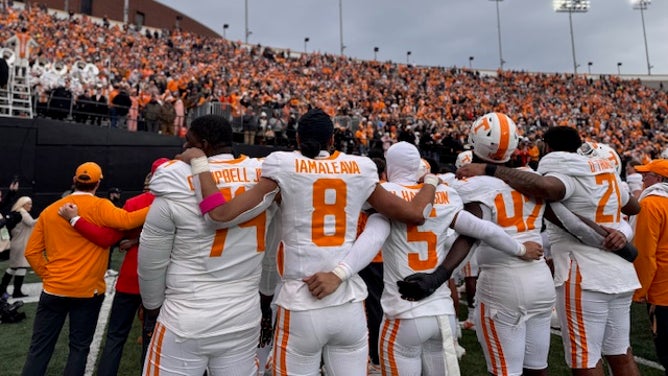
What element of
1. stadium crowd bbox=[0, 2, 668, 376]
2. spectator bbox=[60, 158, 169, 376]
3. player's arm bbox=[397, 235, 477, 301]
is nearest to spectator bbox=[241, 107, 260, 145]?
stadium crowd bbox=[0, 2, 668, 376]

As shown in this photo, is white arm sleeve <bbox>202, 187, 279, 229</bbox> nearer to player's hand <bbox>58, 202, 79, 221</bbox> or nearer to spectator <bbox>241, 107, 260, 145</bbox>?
player's hand <bbox>58, 202, 79, 221</bbox>

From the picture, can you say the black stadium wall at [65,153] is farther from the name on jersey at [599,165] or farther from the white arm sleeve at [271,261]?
the name on jersey at [599,165]

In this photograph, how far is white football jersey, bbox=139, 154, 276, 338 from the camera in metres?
2.23

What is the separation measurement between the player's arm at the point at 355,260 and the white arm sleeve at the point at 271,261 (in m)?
0.54

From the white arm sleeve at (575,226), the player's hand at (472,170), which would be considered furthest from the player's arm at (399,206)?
the white arm sleeve at (575,226)

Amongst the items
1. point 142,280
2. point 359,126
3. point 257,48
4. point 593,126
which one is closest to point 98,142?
point 359,126

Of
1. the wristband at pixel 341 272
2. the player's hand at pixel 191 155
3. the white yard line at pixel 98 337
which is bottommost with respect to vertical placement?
the white yard line at pixel 98 337

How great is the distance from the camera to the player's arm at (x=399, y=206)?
2.38 meters

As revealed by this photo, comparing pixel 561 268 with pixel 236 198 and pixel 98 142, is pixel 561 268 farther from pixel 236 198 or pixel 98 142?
pixel 98 142

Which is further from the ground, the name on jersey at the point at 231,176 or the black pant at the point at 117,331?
the name on jersey at the point at 231,176

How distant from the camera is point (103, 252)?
3.42 meters

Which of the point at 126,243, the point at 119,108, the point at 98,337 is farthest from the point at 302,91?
the point at 126,243

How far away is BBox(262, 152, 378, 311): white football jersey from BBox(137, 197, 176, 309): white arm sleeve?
578mm

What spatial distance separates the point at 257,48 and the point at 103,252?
97.5 ft
